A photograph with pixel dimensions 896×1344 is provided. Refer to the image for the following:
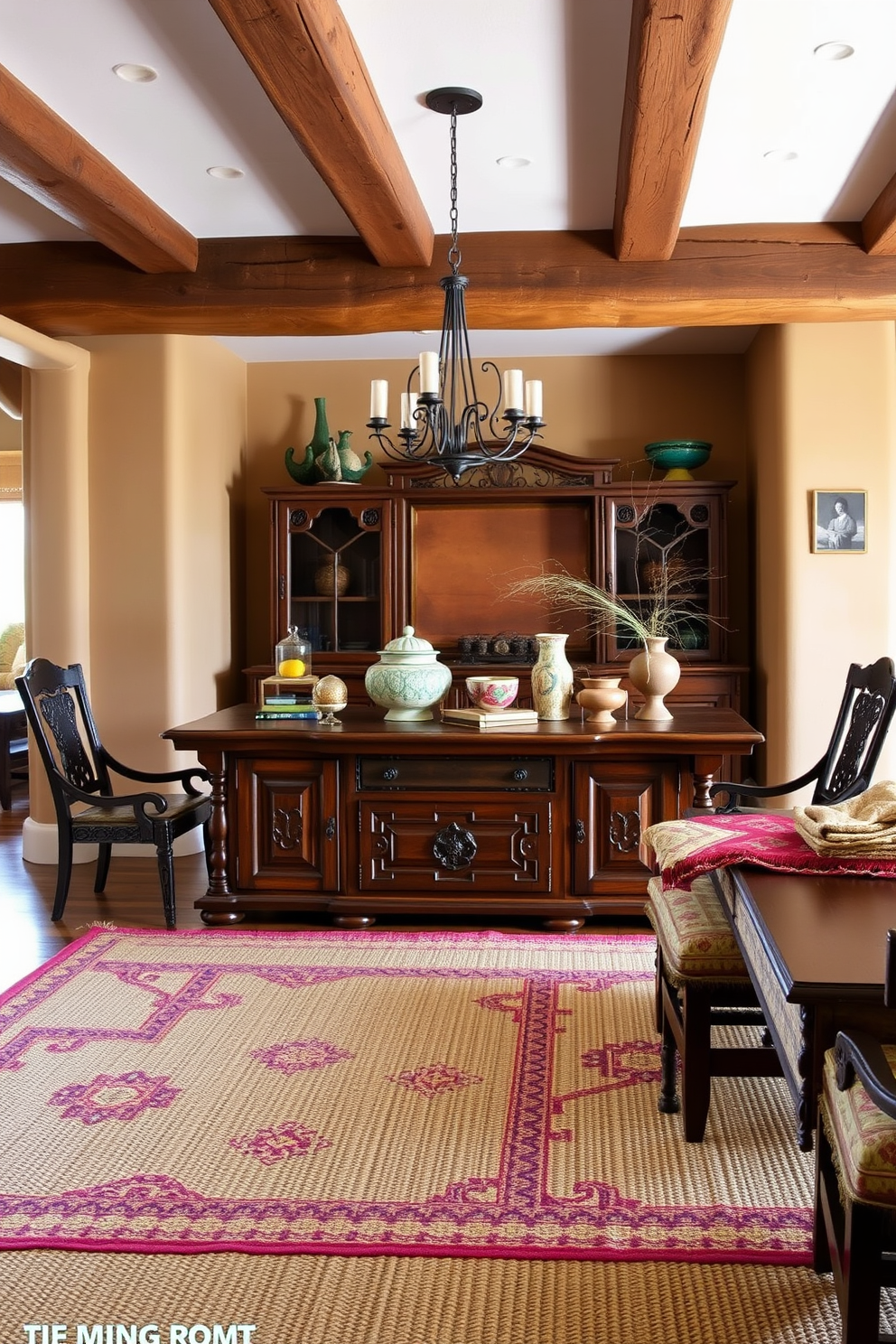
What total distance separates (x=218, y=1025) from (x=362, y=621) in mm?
3358

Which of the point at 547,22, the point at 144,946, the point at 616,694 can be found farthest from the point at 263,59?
the point at 144,946

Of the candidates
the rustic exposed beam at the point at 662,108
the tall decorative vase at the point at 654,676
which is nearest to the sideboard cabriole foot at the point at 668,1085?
the tall decorative vase at the point at 654,676

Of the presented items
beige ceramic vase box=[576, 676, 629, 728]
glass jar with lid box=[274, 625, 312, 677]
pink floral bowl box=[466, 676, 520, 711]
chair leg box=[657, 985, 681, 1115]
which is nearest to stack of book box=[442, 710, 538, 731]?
pink floral bowl box=[466, 676, 520, 711]

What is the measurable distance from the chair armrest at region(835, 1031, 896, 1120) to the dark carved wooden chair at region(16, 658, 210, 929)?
9.53ft

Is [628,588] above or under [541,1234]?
above

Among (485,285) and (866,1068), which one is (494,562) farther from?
(866,1068)

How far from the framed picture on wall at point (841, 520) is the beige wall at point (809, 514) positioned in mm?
30

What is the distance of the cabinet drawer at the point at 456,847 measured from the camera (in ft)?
13.3

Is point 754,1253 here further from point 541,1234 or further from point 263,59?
point 263,59

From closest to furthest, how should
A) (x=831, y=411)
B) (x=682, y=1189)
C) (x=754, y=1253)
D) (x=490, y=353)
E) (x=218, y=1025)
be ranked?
(x=754, y=1253), (x=682, y=1189), (x=218, y=1025), (x=831, y=411), (x=490, y=353)

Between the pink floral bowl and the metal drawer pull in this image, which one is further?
the pink floral bowl

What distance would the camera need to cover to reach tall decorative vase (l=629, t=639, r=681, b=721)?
4.18 metres

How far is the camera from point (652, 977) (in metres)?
3.54

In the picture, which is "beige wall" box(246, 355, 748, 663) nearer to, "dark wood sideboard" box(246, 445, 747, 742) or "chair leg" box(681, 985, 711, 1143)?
"dark wood sideboard" box(246, 445, 747, 742)
